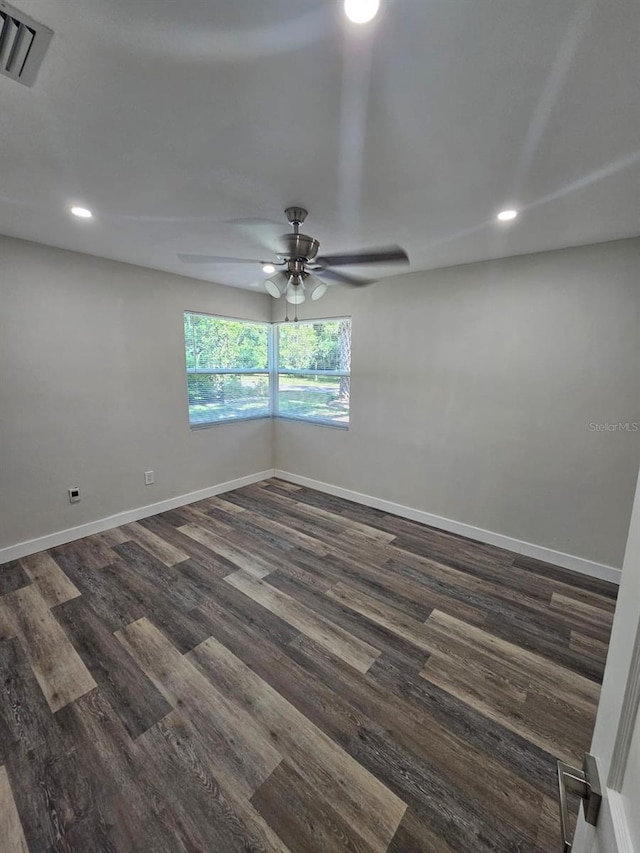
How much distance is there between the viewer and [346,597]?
2.24 meters

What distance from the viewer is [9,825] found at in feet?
3.67

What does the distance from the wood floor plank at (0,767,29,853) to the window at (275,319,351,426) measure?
3.25 m

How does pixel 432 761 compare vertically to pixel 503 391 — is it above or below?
below

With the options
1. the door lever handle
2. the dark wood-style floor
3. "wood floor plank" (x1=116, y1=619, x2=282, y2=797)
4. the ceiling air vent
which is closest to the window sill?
the dark wood-style floor

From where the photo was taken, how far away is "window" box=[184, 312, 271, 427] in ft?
11.9

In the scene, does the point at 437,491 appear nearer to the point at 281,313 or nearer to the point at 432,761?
the point at 432,761

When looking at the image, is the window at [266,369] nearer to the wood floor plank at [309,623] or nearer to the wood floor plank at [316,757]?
the wood floor plank at [309,623]

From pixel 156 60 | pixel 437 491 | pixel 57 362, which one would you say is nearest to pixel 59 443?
pixel 57 362

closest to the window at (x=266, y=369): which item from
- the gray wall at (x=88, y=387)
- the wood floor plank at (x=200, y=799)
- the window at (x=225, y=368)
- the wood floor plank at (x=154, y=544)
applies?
the window at (x=225, y=368)

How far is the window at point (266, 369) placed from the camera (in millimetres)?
3691

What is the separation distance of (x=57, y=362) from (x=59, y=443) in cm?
66

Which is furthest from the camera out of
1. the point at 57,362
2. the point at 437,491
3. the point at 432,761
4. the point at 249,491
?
the point at 249,491

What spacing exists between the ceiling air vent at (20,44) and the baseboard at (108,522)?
290cm

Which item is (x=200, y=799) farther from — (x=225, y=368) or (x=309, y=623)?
(x=225, y=368)
